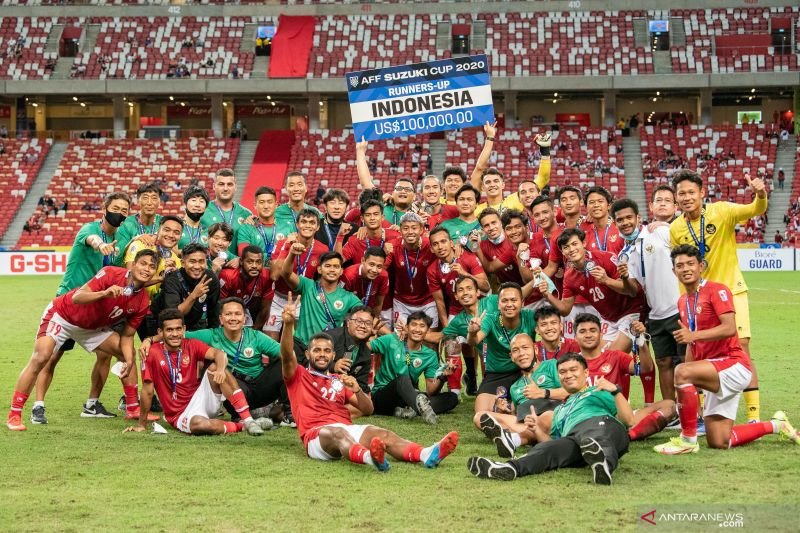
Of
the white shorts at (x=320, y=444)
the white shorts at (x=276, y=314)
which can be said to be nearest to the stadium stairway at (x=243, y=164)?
the white shorts at (x=276, y=314)

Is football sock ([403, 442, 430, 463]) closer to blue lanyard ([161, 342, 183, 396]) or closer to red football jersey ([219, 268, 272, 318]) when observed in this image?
blue lanyard ([161, 342, 183, 396])

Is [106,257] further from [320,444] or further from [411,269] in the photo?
[320,444]

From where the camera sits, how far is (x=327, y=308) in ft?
28.7

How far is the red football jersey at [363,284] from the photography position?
9.15 meters

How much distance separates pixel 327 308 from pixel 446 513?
368 cm

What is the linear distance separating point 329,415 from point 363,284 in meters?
2.38

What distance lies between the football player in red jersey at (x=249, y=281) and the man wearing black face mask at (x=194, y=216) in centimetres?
61

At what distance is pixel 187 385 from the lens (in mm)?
8016

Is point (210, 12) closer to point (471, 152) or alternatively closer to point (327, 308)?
point (471, 152)

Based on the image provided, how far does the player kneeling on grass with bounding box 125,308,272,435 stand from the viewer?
7820 millimetres

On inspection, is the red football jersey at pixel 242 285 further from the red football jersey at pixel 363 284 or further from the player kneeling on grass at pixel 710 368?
the player kneeling on grass at pixel 710 368

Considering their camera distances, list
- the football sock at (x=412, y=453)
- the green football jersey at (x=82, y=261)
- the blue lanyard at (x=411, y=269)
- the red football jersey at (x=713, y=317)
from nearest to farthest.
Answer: the football sock at (x=412, y=453) → the red football jersey at (x=713, y=317) → the green football jersey at (x=82, y=261) → the blue lanyard at (x=411, y=269)

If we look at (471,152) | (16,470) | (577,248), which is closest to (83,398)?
(16,470)

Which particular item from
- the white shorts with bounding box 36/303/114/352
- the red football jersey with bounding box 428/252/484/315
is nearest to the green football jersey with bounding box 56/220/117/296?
the white shorts with bounding box 36/303/114/352
